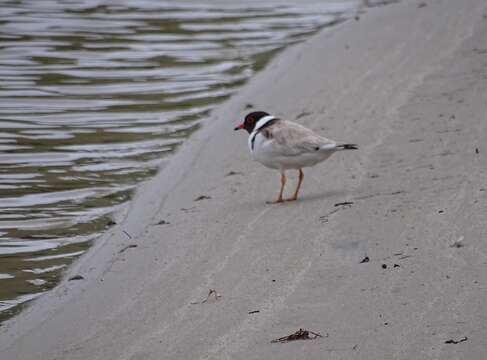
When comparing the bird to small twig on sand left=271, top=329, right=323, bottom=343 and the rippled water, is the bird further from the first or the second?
small twig on sand left=271, top=329, right=323, bottom=343

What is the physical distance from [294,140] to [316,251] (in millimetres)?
2126

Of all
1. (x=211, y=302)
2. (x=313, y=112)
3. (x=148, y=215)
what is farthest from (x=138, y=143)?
(x=211, y=302)

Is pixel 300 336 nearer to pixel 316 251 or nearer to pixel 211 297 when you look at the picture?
pixel 211 297

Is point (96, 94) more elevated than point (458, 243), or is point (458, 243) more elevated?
point (458, 243)

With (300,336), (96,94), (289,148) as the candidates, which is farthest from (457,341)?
(96,94)

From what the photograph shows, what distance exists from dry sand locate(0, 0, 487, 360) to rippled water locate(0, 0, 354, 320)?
1.36ft

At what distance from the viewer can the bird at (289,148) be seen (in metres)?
8.62

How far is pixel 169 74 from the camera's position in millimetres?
14914

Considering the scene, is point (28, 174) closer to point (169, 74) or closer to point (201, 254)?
point (201, 254)

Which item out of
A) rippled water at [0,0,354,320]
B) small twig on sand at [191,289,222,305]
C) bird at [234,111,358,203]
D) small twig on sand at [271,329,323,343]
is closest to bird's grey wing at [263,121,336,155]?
bird at [234,111,358,203]

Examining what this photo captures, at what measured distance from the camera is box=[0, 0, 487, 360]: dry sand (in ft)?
17.5

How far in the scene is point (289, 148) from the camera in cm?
866

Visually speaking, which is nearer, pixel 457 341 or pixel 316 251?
pixel 457 341

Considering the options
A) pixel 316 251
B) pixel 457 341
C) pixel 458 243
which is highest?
pixel 457 341
